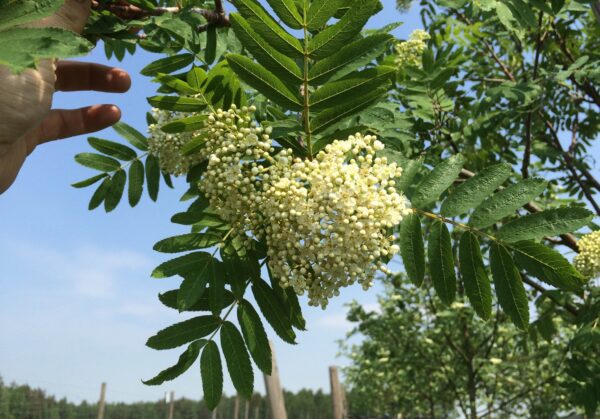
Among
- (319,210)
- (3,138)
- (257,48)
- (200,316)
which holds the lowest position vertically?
(200,316)

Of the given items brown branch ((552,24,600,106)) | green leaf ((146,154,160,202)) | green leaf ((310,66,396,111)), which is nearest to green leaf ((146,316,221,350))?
green leaf ((310,66,396,111))

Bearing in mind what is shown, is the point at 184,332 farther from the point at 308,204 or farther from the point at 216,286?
the point at 308,204

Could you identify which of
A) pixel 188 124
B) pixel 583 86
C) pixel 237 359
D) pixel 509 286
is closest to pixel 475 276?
pixel 509 286

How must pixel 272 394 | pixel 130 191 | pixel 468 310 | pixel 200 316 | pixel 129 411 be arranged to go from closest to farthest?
1. pixel 200 316
2. pixel 130 191
3. pixel 272 394
4. pixel 468 310
5. pixel 129 411

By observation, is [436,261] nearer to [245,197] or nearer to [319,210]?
[319,210]

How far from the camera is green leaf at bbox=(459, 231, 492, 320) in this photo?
175 centimetres

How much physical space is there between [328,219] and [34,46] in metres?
0.83

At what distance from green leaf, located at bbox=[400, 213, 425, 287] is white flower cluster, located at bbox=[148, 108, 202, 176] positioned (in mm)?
931

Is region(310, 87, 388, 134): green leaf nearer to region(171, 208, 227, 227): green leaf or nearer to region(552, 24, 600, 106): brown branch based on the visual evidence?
region(171, 208, 227, 227): green leaf

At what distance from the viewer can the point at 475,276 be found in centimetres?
181

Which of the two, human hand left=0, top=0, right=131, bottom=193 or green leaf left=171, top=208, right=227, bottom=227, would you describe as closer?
human hand left=0, top=0, right=131, bottom=193

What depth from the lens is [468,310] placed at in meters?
7.11

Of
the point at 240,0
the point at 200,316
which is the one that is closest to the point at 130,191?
the point at 200,316

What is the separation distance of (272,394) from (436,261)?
497 cm
